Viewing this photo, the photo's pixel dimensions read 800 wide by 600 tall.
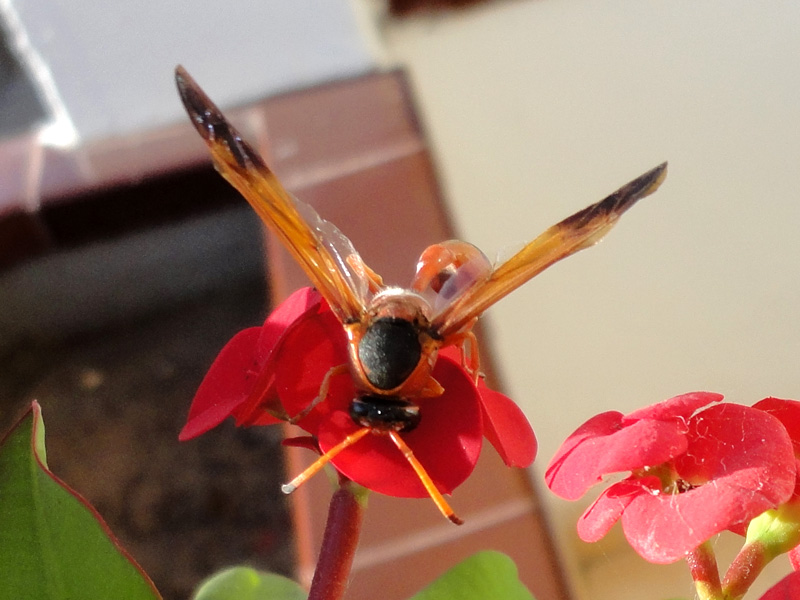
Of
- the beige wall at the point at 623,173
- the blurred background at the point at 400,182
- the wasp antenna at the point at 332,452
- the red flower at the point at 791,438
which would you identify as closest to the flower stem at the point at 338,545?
the wasp antenna at the point at 332,452

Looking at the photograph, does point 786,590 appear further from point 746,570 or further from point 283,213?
point 283,213

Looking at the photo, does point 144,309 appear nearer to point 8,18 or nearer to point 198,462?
point 198,462

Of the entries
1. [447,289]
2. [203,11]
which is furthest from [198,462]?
[447,289]

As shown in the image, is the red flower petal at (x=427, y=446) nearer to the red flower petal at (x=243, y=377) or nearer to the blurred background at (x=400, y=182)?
the red flower petal at (x=243, y=377)

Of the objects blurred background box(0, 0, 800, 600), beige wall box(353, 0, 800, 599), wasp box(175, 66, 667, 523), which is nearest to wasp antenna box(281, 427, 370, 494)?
wasp box(175, 66, 667, 523)

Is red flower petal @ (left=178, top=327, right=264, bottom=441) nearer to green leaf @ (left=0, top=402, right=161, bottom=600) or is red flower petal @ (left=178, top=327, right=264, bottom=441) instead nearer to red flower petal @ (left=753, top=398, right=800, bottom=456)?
green leaf @ (left=0, top=402, right=161, bottom=600)

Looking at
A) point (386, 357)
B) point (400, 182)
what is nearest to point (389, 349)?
point (386, 357)
